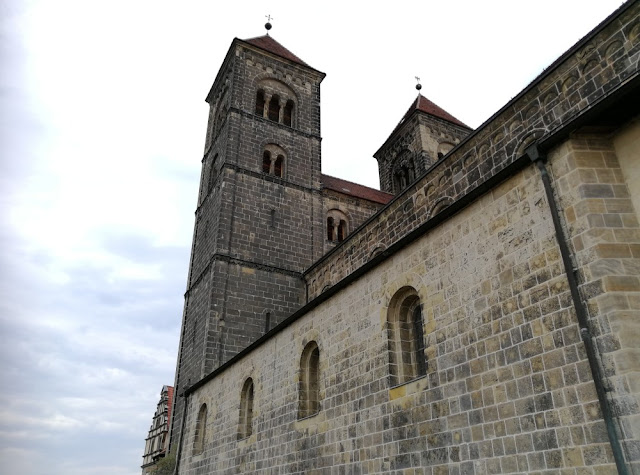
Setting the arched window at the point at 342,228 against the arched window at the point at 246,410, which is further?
the arched window at the point at 342,228

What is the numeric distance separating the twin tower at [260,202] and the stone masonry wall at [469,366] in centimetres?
884

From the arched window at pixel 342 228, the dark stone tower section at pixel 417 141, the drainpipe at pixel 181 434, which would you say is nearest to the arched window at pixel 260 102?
the arched window at pixel 342 228

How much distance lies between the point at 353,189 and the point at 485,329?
19.7 metres

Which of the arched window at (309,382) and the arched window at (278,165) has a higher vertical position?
the arched window at (278,165)

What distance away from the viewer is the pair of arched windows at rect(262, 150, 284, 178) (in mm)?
23062

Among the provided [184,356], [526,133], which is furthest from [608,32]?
[184,356]

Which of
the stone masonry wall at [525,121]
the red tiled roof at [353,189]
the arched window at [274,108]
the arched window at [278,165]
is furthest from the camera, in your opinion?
the arched window at [274,108]

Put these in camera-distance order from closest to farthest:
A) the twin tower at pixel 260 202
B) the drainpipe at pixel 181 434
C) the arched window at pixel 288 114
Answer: the drainpipe at pixel 181 434 → the twin tower at pixel 260 202 → the arched window at pixel 288 114

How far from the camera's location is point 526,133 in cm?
1166

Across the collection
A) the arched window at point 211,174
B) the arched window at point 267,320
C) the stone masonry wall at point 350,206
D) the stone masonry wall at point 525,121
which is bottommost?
the arched window at point 267,320

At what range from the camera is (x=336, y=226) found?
77.0ft

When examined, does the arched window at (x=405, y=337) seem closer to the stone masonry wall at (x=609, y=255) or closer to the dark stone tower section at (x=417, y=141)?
the stone masonry wall at (x=609, y=255)

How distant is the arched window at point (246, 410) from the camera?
41.1 feet

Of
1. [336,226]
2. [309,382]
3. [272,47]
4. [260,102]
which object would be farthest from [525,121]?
[272,47]
